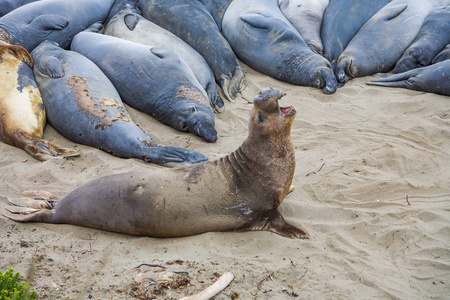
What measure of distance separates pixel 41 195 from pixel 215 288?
6.26 feet

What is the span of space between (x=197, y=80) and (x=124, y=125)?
60.1 inches

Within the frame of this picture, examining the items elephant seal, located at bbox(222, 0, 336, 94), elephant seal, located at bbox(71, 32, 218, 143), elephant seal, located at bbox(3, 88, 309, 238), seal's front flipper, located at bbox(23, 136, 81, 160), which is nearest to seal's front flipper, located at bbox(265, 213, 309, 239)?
elephant seal, located at bbox(3, 88, 309, 238)

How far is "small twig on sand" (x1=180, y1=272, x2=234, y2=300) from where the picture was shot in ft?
8.86

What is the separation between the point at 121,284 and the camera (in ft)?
9.43

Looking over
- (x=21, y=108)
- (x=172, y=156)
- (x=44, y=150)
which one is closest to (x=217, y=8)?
(x=21, y=108)

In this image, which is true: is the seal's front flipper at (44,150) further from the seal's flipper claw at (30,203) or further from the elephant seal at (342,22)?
the elephant seal at (342,22)

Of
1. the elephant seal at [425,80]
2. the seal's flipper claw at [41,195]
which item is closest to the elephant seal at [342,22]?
the elephant seal at [425,80]

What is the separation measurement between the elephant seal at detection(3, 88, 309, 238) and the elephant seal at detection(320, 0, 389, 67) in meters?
3.97

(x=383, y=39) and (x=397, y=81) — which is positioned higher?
(x=383, y=39)

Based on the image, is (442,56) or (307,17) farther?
(307,17)

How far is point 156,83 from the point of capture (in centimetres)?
575

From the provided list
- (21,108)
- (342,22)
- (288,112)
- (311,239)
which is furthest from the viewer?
(342,22)

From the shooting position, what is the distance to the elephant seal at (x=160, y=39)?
249 inches

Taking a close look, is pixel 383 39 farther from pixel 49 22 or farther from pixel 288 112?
pixel 49 22
